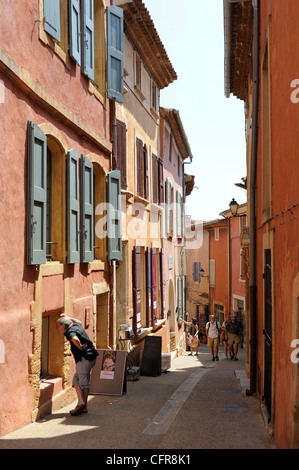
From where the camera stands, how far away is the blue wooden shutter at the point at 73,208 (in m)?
8.70

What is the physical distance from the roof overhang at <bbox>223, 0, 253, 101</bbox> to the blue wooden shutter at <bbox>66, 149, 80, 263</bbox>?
13.4 feet

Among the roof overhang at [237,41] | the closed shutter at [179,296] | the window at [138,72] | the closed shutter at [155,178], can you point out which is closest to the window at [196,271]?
the closed shutter at [179,296]

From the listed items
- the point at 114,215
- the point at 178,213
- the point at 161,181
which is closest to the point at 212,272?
the point at 178,213

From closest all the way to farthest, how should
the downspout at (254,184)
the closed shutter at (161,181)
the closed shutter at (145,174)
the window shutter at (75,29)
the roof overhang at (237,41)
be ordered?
the window shutter at (75,29) → the downspout at (254,184) → the roof overhang at (237,41) → the closed shutter at (145,174) → the closed shutter at (161,181)

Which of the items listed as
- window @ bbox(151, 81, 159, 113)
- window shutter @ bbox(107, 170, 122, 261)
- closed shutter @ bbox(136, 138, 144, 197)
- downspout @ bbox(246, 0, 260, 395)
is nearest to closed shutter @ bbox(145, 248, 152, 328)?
closed shutter @ bbox(136, 138, 144, 197)

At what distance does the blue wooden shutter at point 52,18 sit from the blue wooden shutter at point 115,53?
326 centimetres

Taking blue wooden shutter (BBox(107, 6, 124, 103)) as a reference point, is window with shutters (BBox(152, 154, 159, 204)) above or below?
below

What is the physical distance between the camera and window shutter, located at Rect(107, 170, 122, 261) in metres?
11.4

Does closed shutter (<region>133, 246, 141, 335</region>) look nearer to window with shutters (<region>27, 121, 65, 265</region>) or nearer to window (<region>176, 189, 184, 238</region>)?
window with shutters (<region>27, 121, 65, 265</region>)

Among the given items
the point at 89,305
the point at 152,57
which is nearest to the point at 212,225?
the point at 152,57

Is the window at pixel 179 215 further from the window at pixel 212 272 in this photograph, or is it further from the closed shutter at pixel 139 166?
the window at pixel 212 272

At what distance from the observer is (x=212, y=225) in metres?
34.1

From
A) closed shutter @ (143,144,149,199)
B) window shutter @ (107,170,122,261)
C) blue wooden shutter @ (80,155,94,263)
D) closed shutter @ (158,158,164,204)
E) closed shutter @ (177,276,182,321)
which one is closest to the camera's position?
blue wooden shutter @ (80,155,94,263)

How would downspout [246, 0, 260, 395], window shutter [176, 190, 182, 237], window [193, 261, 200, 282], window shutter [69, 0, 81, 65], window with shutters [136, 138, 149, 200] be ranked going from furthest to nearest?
1. window [193, 261, 200, 282]
2. window shutter [176, 190, 182, 237]
3. window with shutters [136, 138, 149, 200]
4. downspout [246, 0, 260, 395]
5. window shutter [69, 0, 81, 65]
